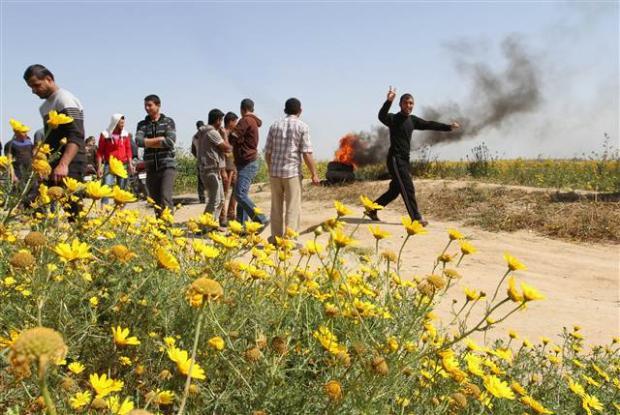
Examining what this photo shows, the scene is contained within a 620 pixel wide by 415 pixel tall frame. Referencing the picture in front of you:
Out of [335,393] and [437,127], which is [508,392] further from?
[437,127]

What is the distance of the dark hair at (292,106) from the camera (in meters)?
6.35

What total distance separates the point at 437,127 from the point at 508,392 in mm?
7581

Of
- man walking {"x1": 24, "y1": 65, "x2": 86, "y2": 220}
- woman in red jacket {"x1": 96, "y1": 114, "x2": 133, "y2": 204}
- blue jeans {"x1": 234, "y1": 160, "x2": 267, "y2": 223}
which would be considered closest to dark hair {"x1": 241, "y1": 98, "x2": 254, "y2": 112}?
blue jeans {"x1": 234, "y1": 160, "x2": 267, "y2": 223}

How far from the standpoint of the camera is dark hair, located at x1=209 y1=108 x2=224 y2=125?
7.99 meters

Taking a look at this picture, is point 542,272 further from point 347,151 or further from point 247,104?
point 347,151

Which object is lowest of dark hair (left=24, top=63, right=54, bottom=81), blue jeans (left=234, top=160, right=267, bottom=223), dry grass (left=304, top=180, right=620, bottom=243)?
dry grass (left=304, top=180, right=620, bottom=243)

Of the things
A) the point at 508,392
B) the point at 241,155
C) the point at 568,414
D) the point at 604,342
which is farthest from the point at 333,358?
the point at 241,155

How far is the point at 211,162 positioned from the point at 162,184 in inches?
50.0

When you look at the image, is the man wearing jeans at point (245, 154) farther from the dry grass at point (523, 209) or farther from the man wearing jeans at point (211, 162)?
the dry grass at point (523, 209)

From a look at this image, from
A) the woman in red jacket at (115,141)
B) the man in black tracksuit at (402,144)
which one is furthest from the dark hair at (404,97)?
the woman in red jacket at (115,141)

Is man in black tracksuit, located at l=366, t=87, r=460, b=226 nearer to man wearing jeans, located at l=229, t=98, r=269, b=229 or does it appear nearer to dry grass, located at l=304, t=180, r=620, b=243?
dry grass, located at l=304, t=180, r=620, b=243

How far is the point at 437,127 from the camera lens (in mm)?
9102

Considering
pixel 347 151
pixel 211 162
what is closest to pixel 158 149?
pixel 211 162

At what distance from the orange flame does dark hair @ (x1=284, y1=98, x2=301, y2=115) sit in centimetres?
868
